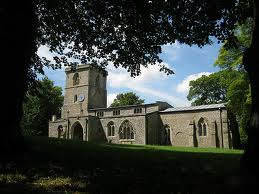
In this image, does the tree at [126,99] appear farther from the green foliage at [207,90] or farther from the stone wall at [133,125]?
the stone wall at [133,125]

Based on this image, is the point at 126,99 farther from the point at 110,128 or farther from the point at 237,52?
the point at 237,52

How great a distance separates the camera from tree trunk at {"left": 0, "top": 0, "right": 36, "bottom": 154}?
942 centimetres

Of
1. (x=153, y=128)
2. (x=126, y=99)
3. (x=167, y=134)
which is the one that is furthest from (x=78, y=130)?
(x=126, y=99)

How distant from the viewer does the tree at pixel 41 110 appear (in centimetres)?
5459

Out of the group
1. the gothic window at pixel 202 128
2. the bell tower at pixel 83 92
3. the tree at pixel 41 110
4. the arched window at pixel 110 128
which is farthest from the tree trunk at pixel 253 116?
the tree at pixel 41 110

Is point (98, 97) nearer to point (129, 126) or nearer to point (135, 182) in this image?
point (129, 126)

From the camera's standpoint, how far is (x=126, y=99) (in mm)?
66875

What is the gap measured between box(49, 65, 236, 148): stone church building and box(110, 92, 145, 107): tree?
1160 centimetres

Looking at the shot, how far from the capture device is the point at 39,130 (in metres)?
57.3

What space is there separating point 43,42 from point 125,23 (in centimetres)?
530

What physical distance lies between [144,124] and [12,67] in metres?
35.0

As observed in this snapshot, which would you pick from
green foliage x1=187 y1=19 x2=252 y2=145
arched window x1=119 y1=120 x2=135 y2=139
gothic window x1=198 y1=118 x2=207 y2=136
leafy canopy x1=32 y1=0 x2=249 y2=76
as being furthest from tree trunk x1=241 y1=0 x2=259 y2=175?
arched window x1=119 y1=120 x2=135 y2=139

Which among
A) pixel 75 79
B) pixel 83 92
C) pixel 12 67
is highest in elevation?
pixel 75 79

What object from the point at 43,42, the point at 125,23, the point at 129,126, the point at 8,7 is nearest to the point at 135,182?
the point at 8,7
